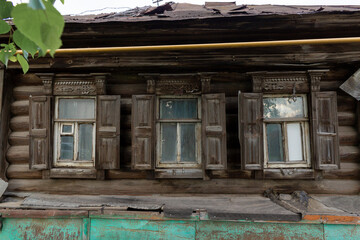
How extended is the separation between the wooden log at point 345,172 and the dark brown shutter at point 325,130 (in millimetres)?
213

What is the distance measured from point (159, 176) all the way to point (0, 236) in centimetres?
217

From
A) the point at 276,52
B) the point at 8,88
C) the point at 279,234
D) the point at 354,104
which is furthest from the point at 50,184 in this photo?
the point at 354,104

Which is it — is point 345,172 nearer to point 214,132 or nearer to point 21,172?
point 214,132

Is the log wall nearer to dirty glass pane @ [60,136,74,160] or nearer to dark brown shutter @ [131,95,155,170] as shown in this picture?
dark brown shutter @ [131,95,155,170]

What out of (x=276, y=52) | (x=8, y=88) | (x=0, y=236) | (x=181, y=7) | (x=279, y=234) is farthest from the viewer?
(x=181, y=7)

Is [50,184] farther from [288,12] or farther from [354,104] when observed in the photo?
[354,104]

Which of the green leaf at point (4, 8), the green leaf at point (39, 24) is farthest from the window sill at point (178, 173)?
the green leaf at point (39, 24)

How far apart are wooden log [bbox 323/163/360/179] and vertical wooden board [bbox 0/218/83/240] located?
344 cm

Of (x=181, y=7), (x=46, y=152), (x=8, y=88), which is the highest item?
(x=181, y=7)

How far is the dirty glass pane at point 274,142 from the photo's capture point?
3396mm

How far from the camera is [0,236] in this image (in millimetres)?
3059

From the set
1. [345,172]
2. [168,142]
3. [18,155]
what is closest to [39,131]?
[18,155]

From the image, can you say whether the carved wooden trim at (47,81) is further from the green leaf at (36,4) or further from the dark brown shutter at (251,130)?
the green leaf at (36,4)

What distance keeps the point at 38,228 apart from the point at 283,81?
383cm
